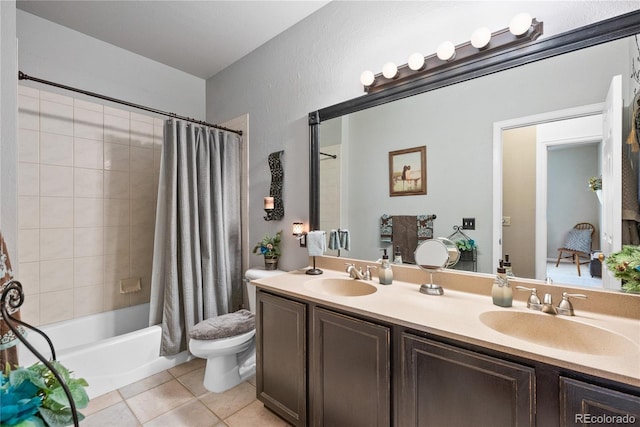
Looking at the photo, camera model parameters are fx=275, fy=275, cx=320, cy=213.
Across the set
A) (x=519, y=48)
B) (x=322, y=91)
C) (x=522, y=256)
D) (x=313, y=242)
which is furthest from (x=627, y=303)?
(x=322, y=91)

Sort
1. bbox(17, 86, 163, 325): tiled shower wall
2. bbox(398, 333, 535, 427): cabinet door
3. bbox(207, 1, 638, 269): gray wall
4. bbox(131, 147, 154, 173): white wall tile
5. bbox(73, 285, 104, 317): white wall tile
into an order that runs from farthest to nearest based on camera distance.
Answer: bbox(131, 147, 154, 173): white wall tile → bbox(73, 285, 104, 317): white wall tile → bbox(17, 86, 163, 325): tiled shower wall → bbox(207, 1, 638, 269): gray wall → bbox(398, 333, 535, 427): cabinet door

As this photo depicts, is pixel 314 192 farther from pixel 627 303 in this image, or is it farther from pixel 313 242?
pixel 627 303

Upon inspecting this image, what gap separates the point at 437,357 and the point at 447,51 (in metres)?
1.43

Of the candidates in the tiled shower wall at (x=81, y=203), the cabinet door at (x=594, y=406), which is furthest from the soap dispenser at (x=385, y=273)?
the tiled shower wall at (x=81, y=203)

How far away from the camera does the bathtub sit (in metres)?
1.73

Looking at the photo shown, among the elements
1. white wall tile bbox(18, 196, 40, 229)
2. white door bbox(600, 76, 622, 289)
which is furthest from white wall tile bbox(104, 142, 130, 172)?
white door bbox(600, 76, 622, 289)

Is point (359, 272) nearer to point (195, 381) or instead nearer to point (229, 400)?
point (229, 400)

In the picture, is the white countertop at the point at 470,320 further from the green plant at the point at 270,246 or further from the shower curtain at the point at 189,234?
the shower curtain at the point at 189,234

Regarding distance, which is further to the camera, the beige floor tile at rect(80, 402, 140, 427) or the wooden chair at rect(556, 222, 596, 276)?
the beige floor tile at rect(80, 402, 140, 427)

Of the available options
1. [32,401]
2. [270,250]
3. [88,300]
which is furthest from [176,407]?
[32,401]

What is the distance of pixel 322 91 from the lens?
203 centimetres

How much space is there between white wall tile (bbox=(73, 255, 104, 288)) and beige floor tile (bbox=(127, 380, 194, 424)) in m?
1.09

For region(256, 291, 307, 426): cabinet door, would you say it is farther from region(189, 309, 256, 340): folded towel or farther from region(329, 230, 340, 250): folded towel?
region(329, 230, 340, 250): folded towel

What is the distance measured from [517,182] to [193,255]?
2247mm
